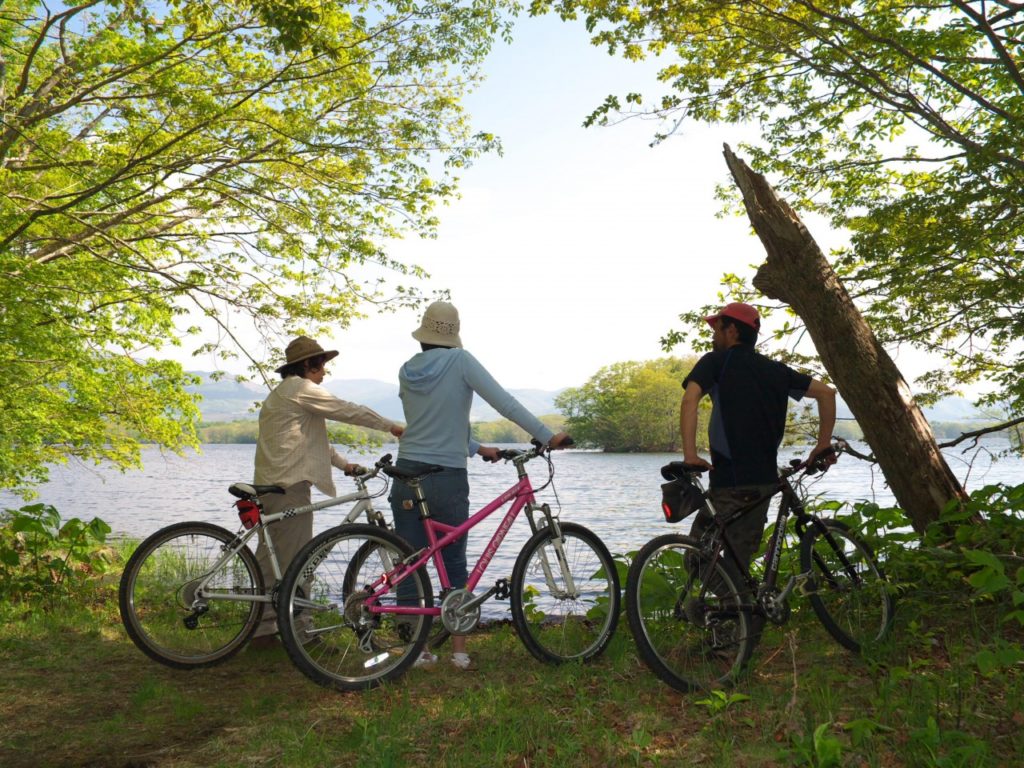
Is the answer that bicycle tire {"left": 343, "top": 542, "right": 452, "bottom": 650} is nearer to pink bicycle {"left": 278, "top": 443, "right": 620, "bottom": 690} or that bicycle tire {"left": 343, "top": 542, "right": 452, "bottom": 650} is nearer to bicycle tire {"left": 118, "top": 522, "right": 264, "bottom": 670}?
pink bicycle {"left": 278, "top": 443, "right": 620, "bottom": 690}

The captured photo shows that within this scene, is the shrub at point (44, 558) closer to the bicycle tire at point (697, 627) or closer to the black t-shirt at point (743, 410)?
the bicycle tire at point (697, 627)

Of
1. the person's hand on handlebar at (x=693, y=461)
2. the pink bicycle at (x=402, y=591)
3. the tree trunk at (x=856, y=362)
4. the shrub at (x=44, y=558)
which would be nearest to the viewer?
the pink bicycle at (x=402, y=591)

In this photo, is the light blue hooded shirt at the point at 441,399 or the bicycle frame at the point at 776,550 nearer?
the bicycle frame at the point at 776,550

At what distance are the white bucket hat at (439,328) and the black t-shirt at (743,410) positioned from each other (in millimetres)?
1488

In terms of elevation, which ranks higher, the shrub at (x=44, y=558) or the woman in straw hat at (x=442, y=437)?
the woman in straw hat at (x=442, y=437)

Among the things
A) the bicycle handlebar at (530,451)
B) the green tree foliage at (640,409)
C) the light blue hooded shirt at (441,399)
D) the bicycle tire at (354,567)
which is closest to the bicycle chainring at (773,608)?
the bicycle handlebar at (530,451)

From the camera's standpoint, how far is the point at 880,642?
490 centimetres

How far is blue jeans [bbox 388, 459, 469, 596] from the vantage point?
477 centimetres

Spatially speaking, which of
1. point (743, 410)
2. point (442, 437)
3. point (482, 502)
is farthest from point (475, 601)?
point (482, 502)

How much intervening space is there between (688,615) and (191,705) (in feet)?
9.20

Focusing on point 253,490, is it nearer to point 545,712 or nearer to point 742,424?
point 545,712

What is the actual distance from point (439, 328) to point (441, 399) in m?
0.46

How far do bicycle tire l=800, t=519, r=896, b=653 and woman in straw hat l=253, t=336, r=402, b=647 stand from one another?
2828mm

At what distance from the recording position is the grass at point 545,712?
135 inches
